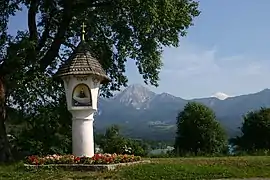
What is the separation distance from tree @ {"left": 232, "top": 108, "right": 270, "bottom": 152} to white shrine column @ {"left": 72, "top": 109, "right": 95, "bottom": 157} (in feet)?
93.3

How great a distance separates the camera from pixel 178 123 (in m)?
44.7

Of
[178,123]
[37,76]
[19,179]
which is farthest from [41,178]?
[178,123]

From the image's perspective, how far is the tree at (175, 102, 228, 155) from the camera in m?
42.8

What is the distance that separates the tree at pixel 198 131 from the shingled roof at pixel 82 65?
73.1ft

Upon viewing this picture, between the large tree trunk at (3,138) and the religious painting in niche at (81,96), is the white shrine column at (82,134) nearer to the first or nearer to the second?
the religious painting in niche at (81,96)

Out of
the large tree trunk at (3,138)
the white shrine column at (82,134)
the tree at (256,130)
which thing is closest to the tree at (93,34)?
the large tree trunk at (3,138)

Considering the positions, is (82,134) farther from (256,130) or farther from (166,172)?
(256,130)

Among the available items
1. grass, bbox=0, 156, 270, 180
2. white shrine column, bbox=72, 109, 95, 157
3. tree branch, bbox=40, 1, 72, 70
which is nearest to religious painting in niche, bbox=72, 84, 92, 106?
white shrine column, bbox=72, 109, 95, 157

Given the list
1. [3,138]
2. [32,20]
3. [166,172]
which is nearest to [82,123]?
[166,172]

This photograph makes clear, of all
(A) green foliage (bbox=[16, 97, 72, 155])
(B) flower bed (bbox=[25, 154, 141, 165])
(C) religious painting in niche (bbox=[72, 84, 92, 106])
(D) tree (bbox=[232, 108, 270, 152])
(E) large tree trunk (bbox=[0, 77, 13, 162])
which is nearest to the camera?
(B) flower bed (bbox=[25, 154, 141, 165])

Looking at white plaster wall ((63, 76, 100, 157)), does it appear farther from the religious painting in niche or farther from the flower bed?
the flower bed

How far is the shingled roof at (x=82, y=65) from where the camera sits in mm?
20984

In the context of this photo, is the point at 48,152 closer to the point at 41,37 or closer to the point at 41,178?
the point at 41,37

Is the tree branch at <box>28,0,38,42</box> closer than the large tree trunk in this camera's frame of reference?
No
